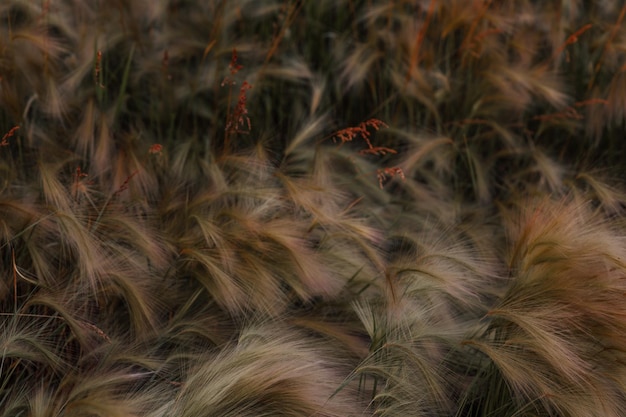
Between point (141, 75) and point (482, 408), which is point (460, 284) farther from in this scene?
point (141, 75)

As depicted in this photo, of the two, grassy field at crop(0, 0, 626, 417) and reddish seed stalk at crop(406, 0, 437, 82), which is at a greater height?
reddish seed stalk at crop(406, 0, 437, 82)

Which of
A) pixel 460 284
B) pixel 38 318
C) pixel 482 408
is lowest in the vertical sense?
pixel 482 408

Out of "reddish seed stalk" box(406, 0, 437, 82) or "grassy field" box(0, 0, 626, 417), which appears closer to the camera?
"grassy field" box(0, 0, 626, 417)

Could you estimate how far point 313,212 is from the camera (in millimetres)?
1981

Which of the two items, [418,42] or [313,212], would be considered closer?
[313,212]

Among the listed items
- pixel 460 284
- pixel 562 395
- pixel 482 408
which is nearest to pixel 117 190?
pixel 460 284

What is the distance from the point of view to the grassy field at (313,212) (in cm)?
164

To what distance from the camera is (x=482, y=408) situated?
1.83 m

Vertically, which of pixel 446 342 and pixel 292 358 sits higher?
pixel 292 358

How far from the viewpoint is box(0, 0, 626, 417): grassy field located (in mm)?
1640

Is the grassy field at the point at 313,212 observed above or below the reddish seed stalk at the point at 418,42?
below

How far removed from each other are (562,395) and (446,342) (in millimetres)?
271

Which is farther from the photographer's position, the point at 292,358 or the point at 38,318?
the point at 38,318

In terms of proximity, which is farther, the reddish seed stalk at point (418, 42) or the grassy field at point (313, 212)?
the reddish seed stalk at point (418, 42)
